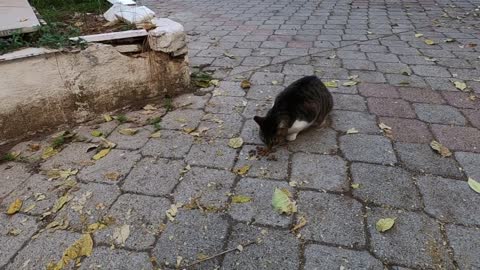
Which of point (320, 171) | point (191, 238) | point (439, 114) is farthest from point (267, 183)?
point (439, 114)

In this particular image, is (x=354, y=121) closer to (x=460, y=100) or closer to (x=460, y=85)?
(x=460, y=100)

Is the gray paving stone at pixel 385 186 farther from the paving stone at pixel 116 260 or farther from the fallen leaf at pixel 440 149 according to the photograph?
the paving stone at pixel 116 260

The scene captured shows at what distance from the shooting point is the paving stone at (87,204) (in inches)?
79.0

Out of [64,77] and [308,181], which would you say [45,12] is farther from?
[308,181]

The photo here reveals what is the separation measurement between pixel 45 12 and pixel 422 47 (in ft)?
14.8

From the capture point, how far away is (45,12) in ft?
13.1

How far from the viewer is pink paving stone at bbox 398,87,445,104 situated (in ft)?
10.3

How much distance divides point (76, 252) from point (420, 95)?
3030 millimetres

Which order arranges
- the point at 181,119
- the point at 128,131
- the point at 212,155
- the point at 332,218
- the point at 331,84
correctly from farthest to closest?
1. the point at 331,84
2. the point at 181,119
3. the point at 128,131
4. the point at 212,155
5. the point at 332,218

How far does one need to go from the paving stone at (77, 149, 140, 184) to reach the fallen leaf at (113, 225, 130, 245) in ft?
1.43

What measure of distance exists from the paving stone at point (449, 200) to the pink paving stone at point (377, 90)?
4.10ft

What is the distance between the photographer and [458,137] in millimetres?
2611

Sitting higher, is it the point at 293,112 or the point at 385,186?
the point at 293,112

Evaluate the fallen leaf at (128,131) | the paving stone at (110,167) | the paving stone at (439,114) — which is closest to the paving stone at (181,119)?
the fallen leaf at (128,131)
